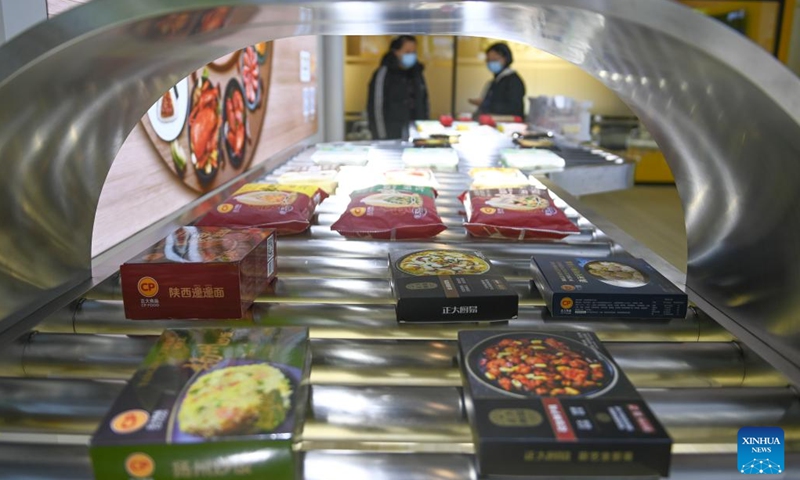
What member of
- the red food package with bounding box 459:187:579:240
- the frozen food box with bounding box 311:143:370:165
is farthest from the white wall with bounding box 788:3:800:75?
the red food package with bounding box 459:187:579:240

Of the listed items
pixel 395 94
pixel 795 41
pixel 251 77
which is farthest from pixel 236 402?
pixel 795 41

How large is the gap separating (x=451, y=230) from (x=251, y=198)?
0.45 meters

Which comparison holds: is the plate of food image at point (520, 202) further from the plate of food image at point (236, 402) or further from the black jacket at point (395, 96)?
the black jacket at point (395, 96)

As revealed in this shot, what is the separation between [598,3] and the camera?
24.5 inches

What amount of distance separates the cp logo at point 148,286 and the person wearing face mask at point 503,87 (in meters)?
4.70

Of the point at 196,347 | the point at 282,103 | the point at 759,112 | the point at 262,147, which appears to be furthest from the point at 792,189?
the point at 282,103

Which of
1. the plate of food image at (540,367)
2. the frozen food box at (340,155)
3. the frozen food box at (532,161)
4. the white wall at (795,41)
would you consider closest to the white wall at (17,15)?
the frozen food box at (340,155)

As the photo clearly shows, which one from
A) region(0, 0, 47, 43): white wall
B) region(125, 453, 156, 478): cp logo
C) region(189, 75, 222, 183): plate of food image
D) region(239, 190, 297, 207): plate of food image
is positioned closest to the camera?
region(125, 453, 156, 478): cp logo

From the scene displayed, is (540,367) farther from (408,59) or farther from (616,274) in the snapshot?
(408,59)

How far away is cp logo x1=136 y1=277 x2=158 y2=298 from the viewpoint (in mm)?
852

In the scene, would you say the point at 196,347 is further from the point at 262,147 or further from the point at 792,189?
the point at 262,147

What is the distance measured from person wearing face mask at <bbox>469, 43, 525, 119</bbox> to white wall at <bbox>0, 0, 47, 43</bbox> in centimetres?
429

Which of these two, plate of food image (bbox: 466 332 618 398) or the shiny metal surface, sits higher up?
plate of food image (bbox: 466 332 618 398)

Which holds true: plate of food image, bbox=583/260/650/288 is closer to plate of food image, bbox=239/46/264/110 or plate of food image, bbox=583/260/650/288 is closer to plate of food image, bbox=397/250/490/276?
plate of food image, bbox=397/250/490/276
